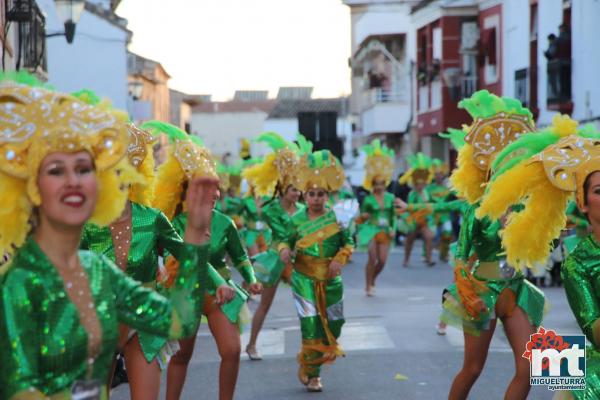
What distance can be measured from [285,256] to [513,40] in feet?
88.7

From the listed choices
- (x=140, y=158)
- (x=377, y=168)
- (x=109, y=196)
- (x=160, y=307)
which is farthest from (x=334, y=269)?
(x=377, y=168)

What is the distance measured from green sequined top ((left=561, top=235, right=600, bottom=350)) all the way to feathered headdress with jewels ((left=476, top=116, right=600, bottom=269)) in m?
0.24

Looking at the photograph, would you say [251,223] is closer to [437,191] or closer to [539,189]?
[437,191]

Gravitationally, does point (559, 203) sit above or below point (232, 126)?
below

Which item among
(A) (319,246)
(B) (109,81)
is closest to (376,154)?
(A) (319,246)

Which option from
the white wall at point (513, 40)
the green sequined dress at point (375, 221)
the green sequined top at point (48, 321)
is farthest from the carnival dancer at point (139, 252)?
the white wall at point (513, 40)

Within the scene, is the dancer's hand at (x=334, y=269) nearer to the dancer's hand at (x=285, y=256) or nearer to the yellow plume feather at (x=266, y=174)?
the dancer's hand at (x=285, y=256)

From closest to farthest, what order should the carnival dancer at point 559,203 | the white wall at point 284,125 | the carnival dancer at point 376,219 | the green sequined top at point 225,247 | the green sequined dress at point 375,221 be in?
1. the carnival dancer at point 559,203
2. the green sequined top at point 225,247
3. the carnival dancer at point 376,219
4. the green sequined dress at point 375,221
5. the white wall at point 284,125

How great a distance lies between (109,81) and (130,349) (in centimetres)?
4081

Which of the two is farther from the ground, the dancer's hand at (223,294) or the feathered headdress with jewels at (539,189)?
the feathered headdress with jewels at (539,189)

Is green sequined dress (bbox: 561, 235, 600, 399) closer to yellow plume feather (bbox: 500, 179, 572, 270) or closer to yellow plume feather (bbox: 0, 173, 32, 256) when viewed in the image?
yellow plume feather (bbox: 500, 179, 572, 270)

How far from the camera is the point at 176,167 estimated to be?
8969mm

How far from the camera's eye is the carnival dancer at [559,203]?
571 cm

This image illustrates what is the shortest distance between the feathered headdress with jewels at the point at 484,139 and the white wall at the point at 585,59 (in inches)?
773
